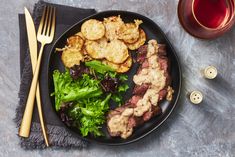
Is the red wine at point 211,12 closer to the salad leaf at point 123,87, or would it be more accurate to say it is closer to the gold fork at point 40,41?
the salad leaf at point 123,87

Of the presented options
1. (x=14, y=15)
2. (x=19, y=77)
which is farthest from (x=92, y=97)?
(x=14, y=15)

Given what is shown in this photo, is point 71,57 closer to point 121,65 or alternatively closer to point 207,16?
point 121,65

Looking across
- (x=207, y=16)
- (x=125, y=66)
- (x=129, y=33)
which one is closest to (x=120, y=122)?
(x=125, y=66)

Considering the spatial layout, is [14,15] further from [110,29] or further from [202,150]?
[202,150]

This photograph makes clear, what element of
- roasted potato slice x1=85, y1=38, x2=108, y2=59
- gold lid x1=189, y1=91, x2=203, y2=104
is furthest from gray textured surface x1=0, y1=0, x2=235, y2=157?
roasted potato slice x1=85, y1=38, x2=108, y2=59

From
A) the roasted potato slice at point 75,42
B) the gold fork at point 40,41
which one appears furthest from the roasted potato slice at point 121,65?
the gold fork at point 40,41

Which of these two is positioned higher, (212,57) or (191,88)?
(212,57)
